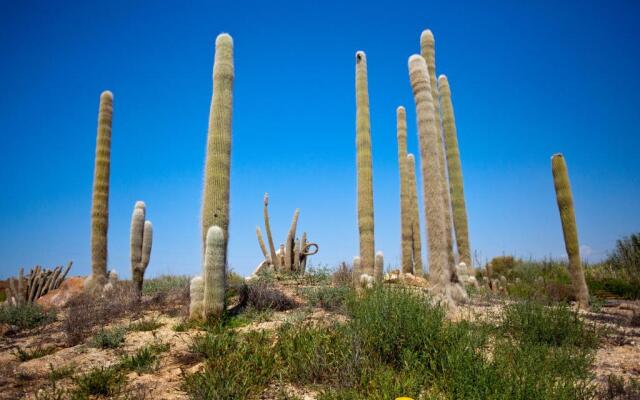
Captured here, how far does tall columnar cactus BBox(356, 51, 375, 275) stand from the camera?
12.1 m

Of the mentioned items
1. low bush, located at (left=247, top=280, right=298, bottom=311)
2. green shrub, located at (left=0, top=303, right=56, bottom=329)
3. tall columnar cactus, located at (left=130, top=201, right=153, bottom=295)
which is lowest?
green shrub, located at (left=0, top=303, right=56, bottom=329)

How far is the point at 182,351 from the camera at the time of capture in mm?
6605

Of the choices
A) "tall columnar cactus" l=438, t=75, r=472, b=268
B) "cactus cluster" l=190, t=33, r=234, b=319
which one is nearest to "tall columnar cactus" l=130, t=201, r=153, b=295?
"cactus cluster" l=190, t=33, r=234, b=319

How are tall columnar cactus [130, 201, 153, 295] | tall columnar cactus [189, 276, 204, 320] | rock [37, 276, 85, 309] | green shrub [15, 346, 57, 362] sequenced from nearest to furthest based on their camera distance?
green shrub [15, 346, 57, 362] < tall columnar cactus [189, 276, 204, 320] < tall columnar cactus [130, 201, 153, 295] < rock [37, 276, 85, 309]

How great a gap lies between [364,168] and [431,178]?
374 cm

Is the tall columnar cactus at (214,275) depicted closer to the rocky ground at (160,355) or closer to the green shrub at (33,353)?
the rocky ground at (160,355)

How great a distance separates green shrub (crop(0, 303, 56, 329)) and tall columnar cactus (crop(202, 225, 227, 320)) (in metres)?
4.71

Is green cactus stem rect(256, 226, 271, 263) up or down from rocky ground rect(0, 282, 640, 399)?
up

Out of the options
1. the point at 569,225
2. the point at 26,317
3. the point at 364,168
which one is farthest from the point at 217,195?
the point at 569,225

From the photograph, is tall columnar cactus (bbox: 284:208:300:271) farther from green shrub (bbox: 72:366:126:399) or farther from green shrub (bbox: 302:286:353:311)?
green shrub (bbox: 72:366:126:399)

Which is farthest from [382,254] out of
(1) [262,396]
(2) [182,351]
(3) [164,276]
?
(3) [164,276]

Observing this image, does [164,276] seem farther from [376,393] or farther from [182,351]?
[376,393]

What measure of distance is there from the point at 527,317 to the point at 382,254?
12.6 ft

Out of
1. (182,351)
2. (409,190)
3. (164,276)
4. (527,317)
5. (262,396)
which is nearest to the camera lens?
(262,396)
